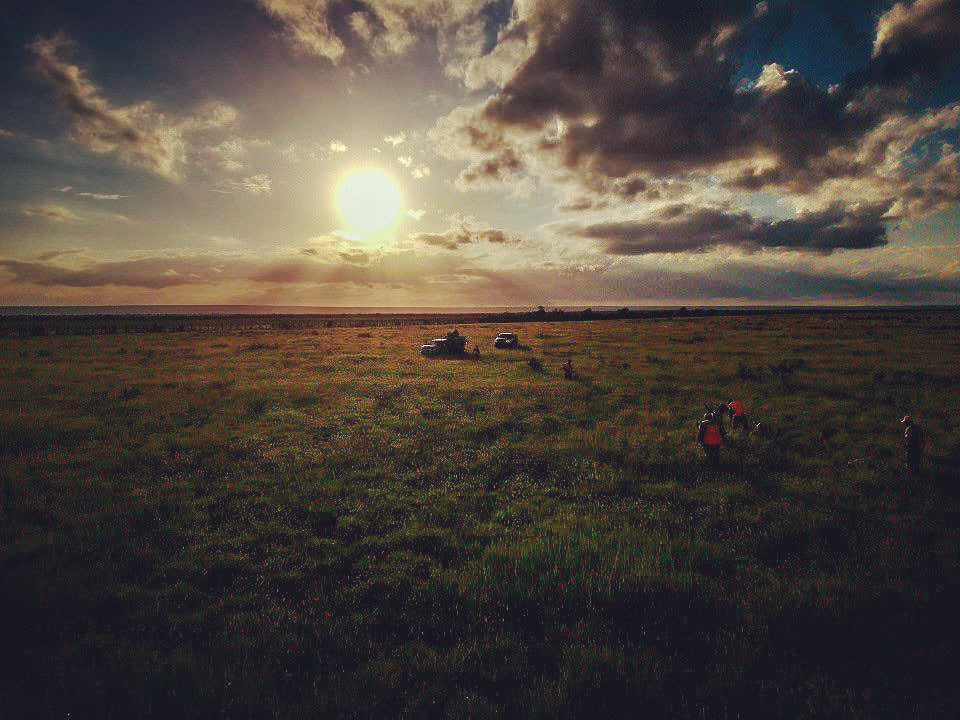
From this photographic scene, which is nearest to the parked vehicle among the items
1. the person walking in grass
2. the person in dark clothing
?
the person walking in grass

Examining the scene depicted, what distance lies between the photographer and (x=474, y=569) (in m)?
6.74

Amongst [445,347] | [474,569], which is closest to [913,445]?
[474,569]

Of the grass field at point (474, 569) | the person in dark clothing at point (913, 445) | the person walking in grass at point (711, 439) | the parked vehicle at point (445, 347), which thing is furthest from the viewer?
the parked vehicle at point (445, 347)

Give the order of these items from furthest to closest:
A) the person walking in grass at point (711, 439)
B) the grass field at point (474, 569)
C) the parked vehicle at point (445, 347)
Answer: the parked vehicle at point (445, 347), the person walking in grass at point (711, 439), the grass field at point (474, 569)

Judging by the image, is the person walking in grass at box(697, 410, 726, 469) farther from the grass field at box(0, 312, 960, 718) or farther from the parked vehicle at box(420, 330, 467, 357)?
the parked vehicle at box(420, 330, 467, 357)

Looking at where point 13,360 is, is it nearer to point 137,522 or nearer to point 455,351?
point 455,351

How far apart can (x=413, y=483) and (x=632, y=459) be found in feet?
20.5

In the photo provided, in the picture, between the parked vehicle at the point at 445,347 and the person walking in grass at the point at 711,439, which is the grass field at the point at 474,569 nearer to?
the person walking in grass at the point at 711,439

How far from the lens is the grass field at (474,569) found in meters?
4.61

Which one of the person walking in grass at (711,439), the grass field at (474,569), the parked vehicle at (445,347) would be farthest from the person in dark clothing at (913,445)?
the parked vehicle at (445,347)

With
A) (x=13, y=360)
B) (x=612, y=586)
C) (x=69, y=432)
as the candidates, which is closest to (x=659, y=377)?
(x=612, y=586)

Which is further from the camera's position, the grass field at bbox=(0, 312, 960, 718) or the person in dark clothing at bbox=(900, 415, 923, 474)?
the person in dark clothing at bbox=(900, 415, 923, 474)

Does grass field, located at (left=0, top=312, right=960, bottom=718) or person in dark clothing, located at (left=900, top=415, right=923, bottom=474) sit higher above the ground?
person in dark clothing, located at (left=900, top=415, right=923, bottom=474)

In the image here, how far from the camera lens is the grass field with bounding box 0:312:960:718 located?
15.1ft
